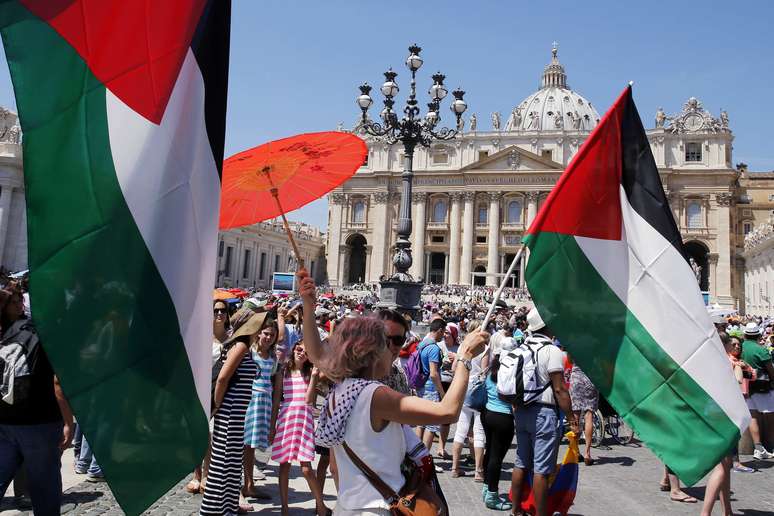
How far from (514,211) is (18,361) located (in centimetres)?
5319

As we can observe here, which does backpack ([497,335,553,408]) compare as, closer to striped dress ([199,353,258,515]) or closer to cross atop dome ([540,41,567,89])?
striped dress ([199,353,258,515])

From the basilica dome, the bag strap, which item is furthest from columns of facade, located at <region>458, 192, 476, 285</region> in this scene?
the bag strap

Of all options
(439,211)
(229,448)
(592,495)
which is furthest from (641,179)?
(439,211)

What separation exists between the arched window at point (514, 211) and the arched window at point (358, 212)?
14694 mm

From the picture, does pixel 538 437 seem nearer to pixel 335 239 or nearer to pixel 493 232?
pixel 493 232

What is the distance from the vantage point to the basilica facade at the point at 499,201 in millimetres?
50562

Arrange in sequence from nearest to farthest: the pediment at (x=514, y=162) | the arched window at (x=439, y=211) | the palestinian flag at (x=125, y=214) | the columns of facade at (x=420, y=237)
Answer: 1. the palestinian flag at (x=125, y=214)
2. the pediment at (x=514, y=162)
3. the columns of facade at (x=420, y=237)
4. the arched window at (x=439, y=211)

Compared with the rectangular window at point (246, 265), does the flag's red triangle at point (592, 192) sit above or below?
below

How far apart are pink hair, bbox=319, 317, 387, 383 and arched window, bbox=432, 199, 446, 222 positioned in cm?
5491

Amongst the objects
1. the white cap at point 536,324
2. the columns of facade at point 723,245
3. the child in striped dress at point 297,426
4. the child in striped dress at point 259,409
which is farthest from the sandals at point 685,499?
the columns of facade at point 723,245

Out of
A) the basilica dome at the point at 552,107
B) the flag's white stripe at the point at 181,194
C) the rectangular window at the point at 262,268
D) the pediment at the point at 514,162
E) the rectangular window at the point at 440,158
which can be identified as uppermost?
the basilica dome at the point at 552,107

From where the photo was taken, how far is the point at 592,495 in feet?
18.4

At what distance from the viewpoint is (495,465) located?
5039mm

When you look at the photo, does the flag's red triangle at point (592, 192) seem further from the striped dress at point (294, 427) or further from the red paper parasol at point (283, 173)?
the striped dress at point (294, 427)
